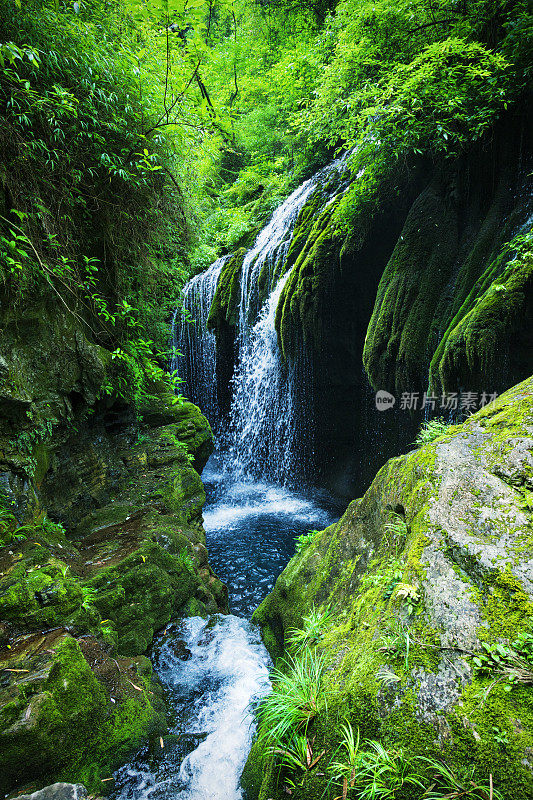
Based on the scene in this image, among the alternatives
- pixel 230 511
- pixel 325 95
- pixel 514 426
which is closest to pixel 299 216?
pixel 325 95

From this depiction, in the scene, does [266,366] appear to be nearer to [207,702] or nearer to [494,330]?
[494,330]

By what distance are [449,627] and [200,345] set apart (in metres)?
12.2

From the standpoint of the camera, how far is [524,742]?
4.10 feet

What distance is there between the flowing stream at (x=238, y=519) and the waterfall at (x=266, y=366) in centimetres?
4

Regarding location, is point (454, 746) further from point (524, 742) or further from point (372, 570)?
point (372, 570)

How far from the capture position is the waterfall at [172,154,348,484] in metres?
9.60

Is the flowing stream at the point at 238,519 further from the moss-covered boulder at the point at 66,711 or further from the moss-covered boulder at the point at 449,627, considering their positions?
the moss-covered boulder at the point at 449,627

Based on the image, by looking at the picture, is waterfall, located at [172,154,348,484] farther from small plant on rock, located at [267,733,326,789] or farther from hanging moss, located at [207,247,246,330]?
small plant on rock, located at [267,733,326,789]

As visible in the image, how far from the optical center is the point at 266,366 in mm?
10219

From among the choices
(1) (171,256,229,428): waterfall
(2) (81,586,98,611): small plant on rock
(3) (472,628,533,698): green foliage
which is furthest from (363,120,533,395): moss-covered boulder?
(1) (171,256,229,428): waterfall

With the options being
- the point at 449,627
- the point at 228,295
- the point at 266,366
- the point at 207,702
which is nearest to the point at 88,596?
the point at 207,702

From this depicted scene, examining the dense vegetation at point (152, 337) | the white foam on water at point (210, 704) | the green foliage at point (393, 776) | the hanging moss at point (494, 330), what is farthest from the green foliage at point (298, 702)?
the hanging moss at point (494, 330)

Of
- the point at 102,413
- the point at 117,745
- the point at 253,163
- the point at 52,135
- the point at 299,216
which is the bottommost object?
the point at 117,745

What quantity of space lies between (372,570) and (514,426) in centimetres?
143
